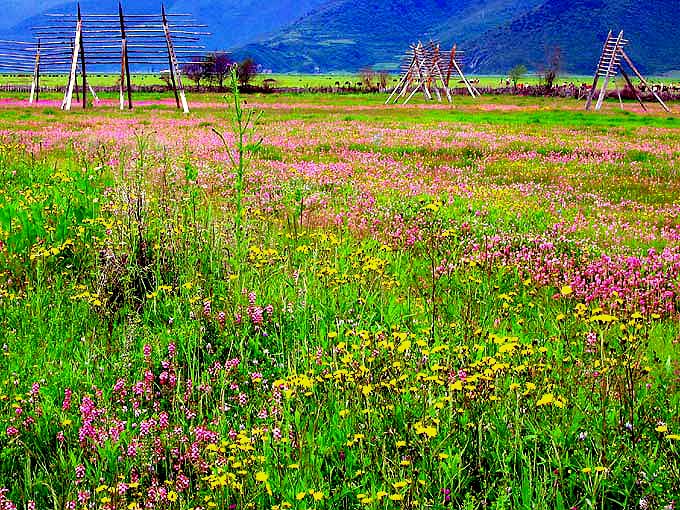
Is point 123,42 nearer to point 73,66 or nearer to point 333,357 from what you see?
point 73,66

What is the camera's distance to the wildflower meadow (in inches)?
138

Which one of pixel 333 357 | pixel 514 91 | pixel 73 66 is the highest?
pixel 514 91

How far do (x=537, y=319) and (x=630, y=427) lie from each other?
2385 millimetres

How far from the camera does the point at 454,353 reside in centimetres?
489

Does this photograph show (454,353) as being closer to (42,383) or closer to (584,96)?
(42,383)

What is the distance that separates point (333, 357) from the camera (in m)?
4.66

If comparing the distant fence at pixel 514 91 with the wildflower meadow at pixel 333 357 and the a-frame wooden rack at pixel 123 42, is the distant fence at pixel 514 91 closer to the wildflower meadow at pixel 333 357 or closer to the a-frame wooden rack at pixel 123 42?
the a-frame wooden rack at pixel 123 42

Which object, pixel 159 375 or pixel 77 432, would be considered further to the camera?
pixel 159 375

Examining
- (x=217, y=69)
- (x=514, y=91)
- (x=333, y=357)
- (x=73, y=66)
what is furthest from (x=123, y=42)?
(x=217, y=69)

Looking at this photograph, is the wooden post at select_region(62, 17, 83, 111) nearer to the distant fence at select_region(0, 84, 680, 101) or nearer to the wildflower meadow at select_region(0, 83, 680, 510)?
the wildflower meadow at select_region(0, 83, 680, 510)

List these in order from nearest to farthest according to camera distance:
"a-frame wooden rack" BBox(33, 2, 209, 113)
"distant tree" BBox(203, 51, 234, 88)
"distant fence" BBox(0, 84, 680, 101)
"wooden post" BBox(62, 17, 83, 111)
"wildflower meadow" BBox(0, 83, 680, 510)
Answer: "wildflower meadow" BBox(0, 83, 680, 510)
"wooden post" BBox(62, 17, 83, 111)
"a-frame wooden rack" BBox(33, 2, 209, 113)
"distant tree" BBox(203, 51, 234, 88)
"distant fence" BBox(0, 84, 680, 101)

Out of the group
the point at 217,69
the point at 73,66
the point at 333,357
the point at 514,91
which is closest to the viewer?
the point at 333,357

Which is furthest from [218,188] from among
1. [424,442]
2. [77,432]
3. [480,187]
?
[424,442]

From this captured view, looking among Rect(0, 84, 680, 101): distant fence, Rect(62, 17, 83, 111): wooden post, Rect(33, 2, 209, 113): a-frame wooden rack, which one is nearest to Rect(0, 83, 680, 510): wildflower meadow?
Rect(62, 17, 83, 111): wooden post
